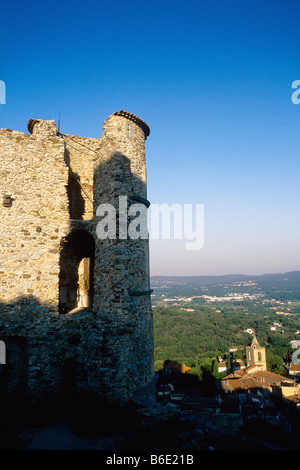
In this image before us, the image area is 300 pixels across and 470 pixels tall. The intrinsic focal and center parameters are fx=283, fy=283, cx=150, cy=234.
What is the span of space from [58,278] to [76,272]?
1.83m

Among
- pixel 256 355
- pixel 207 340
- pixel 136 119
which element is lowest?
pixel 207 340

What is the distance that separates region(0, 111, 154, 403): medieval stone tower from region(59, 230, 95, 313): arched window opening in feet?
1.72

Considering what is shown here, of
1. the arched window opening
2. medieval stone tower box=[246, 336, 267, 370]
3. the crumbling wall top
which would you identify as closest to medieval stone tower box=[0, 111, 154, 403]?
the crumbling wall top

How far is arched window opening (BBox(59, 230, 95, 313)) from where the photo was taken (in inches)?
391

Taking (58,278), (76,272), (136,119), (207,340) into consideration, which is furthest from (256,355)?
(136,119)

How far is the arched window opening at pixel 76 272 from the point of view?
9.92m

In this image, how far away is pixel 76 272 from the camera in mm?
10430

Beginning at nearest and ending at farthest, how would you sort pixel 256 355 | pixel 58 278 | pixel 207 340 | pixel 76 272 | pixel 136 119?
pixel 58 278 < pixel 136 119 < pixel 76 272 < pixel 256 355 < pixel 207 340

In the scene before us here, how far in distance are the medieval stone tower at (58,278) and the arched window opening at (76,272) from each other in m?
0.52

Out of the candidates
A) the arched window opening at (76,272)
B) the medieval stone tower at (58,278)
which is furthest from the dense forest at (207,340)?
the medieval stone tower at (58,278)

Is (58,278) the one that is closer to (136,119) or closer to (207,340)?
(136,119)

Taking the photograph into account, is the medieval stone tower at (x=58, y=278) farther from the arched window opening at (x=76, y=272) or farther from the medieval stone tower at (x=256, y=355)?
the medieval stone tower at (x=256, y=355)
